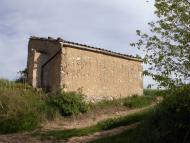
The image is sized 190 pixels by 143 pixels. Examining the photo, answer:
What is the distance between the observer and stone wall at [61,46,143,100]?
2533cm

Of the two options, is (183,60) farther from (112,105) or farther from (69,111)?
(112,105)

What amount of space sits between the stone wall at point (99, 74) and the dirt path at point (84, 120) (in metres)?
1.72

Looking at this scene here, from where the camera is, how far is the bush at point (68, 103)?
23.1 metres

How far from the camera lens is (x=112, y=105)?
25891 mm

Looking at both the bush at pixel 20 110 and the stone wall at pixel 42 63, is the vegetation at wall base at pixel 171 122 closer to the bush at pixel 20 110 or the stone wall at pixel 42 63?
the bush at pixel 20 110

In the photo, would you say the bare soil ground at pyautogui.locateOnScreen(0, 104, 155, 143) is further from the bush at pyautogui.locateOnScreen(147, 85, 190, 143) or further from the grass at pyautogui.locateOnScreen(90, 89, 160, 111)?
the bush at pyautogui.locateOnScreen(147, 85, 190, 143)

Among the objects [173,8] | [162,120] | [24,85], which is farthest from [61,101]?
[173,8]

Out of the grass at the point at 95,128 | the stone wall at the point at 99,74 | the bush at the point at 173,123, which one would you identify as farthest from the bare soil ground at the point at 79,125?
the bush at the point at 173,123

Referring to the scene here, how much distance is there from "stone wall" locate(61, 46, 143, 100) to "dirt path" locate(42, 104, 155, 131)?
5.65 feet

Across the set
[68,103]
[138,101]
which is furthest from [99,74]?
[68,103]

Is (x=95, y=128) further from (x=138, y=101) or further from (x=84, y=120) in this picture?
(x=138, y=101)

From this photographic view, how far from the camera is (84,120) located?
906 inches

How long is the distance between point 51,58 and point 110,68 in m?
3.60

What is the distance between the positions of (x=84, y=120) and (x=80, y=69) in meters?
3.68
